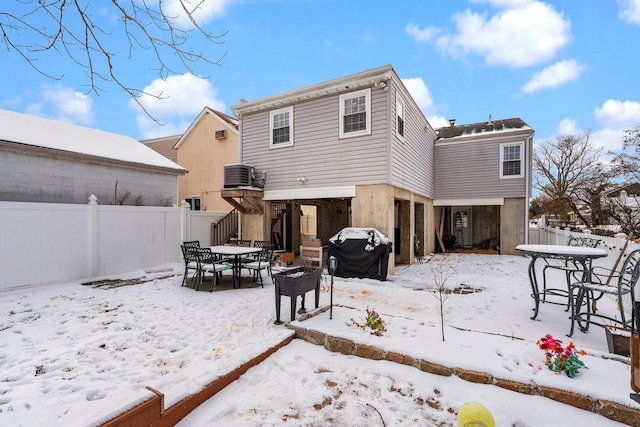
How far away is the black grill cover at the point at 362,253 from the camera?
759cm

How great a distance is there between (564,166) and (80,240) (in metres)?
28.0

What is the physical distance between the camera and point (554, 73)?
16812 mm

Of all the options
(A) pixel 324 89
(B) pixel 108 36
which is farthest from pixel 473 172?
(B) pixel 108 36

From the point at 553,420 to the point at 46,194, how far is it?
12.0 meters

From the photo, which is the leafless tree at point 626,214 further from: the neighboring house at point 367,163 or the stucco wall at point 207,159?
the stucco wall at point 207,159

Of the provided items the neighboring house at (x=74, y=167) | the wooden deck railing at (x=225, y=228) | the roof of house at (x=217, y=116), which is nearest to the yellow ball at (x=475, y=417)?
the wooden deck railing at (x=225, y=228)

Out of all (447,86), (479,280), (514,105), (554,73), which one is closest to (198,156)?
(447,86)

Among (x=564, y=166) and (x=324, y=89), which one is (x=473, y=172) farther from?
(x=564, y=166)

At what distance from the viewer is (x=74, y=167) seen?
936 cm

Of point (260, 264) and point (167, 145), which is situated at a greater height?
point (167, 145)

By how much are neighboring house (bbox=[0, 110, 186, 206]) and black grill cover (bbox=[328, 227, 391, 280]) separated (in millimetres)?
7961

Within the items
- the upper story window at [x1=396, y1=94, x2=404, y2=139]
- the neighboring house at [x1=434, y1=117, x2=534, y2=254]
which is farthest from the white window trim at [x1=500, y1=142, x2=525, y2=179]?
Answer: the upper story window at [x1=396, y1=94, x2=404, y2=139]

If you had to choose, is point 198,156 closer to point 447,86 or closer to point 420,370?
point 447,86

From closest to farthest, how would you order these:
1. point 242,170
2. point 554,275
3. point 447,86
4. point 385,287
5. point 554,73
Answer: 1. point 385,287
2. point 554,275
3. point 242,170
4. point 447,86
5. point 554,73
